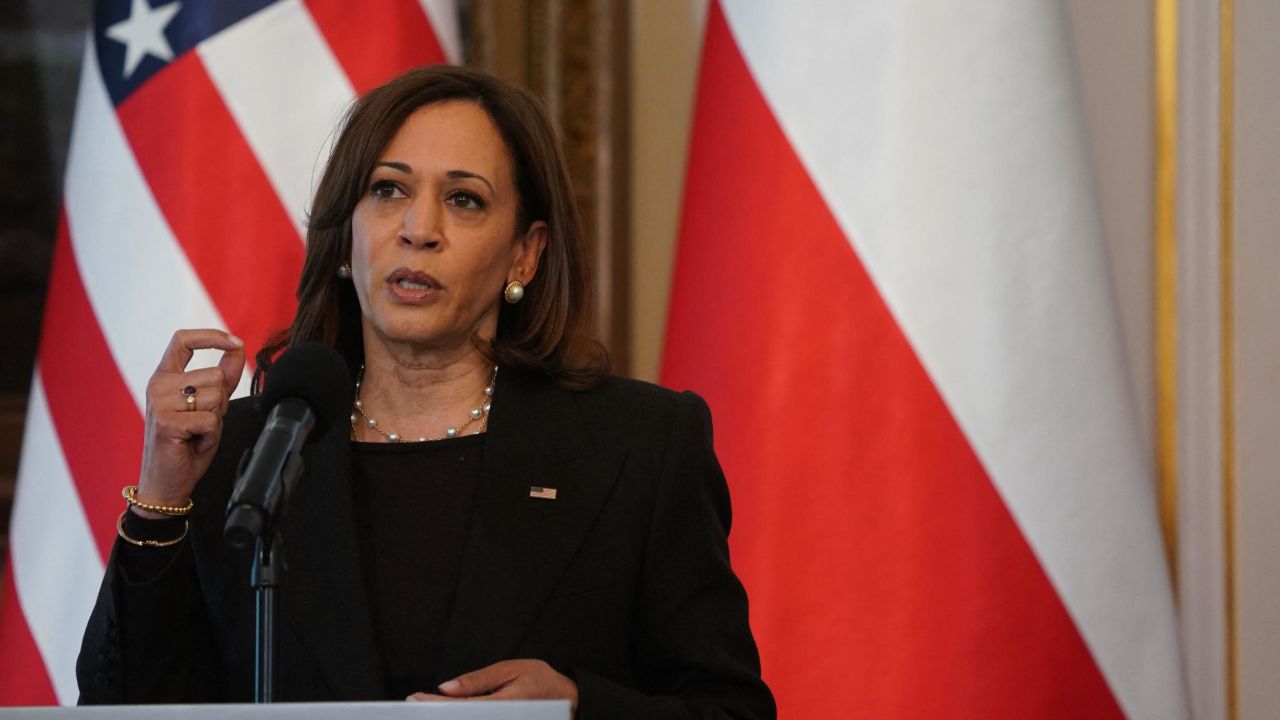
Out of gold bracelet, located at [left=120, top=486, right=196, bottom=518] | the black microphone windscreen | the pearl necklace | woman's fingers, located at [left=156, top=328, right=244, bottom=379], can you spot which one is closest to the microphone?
the black microphone windscreen

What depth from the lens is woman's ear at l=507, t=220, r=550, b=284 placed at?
2.02 m

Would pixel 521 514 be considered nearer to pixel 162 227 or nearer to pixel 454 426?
pixel 454 426

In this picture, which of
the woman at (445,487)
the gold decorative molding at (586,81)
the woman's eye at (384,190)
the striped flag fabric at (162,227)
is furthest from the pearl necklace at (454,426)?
the gold decorative molding at (586,81)

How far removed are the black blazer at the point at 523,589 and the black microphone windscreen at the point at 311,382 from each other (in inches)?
15.4

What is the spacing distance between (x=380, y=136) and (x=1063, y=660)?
1301 mm

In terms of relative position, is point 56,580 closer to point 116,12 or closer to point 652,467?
point 116,12

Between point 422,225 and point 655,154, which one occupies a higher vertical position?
point 655,154

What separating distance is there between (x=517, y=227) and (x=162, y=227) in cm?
89

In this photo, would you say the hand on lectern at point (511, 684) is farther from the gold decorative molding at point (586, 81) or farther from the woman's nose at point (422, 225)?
the gold decorative molding at point (586, 81)

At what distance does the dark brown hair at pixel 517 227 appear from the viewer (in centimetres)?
191

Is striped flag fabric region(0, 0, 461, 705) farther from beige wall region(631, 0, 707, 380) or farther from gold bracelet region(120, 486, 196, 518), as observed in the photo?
gold bracelet region(120, 486, 196, 518)

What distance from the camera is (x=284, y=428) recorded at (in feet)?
4.10

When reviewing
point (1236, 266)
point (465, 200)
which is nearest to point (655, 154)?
point (1236, 266)

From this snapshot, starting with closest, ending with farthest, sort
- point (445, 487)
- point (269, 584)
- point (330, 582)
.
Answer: point (269, 584) → point (330, 582) → point (445, 487)
